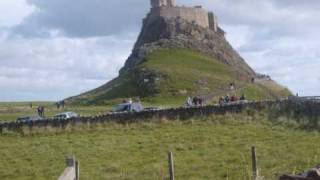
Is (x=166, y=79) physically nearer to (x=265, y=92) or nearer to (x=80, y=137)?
(x=265, y=92)

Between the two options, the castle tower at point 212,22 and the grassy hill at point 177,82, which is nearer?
the grassy hill at point 177,82

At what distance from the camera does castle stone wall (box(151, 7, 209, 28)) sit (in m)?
177

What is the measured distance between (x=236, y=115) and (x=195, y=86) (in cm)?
7849

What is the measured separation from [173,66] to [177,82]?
57.6 ft

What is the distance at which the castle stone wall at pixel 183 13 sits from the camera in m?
177

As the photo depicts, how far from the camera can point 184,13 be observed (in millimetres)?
179250

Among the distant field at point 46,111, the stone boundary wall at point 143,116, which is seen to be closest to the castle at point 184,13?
the distant field at point 46,111

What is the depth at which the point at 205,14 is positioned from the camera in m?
188

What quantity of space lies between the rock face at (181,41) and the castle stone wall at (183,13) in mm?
1843

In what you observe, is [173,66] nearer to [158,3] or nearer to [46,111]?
[158,3]

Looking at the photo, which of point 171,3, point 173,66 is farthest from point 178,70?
point 171,3

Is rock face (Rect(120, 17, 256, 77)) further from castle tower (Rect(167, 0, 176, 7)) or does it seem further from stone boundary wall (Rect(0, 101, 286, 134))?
stone boundary wall (Rect(0, 101, 286, 134))

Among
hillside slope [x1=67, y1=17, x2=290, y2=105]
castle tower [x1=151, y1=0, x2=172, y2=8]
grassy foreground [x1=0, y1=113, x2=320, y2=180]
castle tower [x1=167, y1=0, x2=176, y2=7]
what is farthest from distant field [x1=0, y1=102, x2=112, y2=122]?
castle tower [x1=167, y1=0, x2=176, y2=7]

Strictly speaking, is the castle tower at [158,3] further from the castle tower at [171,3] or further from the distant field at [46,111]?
the distant field at [46,111]
